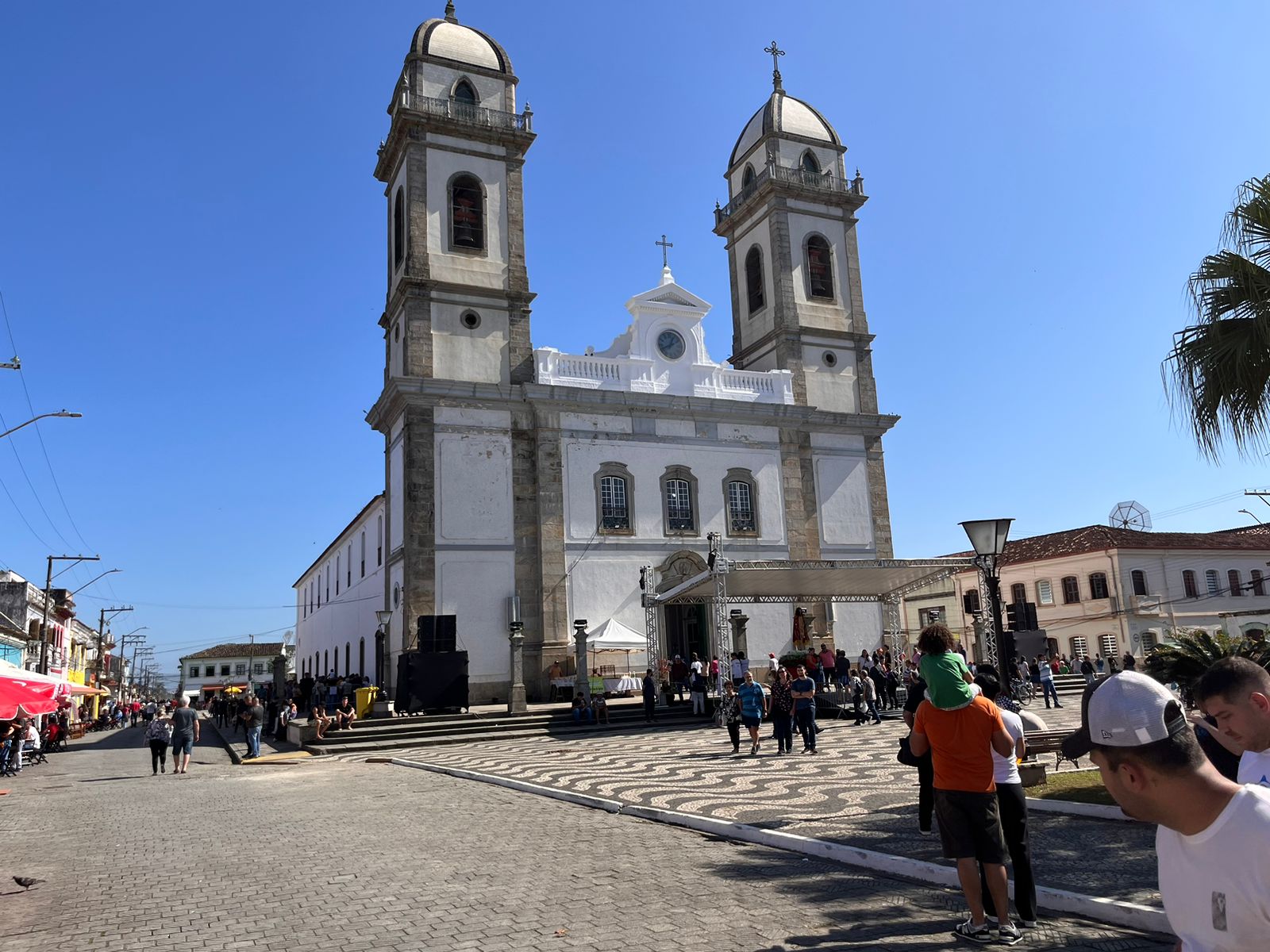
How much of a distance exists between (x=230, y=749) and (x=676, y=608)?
13896 mm

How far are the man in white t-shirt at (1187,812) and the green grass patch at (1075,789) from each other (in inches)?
278

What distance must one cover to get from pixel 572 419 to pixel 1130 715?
88.9ft

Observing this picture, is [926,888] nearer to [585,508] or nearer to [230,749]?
[230,749]

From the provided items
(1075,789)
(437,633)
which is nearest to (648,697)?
→ (437,633)

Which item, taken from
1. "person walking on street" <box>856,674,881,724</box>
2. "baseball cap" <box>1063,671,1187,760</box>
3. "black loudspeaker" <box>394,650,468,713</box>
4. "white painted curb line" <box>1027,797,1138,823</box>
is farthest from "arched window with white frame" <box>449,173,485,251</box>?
"baseball cap" <box>1063,671,1187,760</box>

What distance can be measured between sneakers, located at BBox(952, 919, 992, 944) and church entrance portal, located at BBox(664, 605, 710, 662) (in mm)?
24809

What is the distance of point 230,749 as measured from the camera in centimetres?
2173

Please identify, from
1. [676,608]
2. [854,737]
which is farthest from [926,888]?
[676,608]

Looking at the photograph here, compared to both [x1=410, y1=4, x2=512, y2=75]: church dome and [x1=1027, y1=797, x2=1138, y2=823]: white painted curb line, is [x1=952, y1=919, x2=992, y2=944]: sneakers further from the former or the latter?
[x1=410, y1=4, x2=512, y2=75]: church dome

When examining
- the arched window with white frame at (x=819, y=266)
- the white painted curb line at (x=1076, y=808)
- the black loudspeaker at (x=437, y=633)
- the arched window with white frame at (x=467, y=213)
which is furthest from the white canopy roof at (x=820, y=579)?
the arched window with white frame at (x=467, y=213)

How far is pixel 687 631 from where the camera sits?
30.2m

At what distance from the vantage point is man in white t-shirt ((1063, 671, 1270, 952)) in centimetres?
199

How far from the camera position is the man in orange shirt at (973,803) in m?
4.98

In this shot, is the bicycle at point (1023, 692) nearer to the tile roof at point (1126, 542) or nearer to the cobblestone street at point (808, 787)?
the cobblestone street at point (808, 787)
